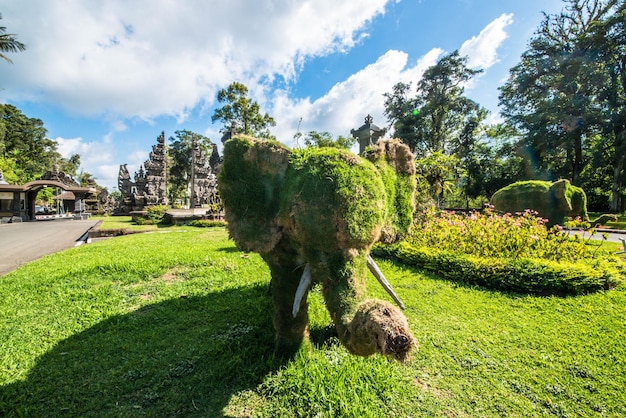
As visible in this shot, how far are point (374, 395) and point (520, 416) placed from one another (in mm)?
1336

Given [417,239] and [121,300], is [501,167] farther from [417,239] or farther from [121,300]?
[121,300]

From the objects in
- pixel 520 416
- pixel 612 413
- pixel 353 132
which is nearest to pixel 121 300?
pixel 520 416

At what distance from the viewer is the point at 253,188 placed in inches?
112

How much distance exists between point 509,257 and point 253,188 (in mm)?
6117

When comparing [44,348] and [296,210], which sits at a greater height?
[296,210]

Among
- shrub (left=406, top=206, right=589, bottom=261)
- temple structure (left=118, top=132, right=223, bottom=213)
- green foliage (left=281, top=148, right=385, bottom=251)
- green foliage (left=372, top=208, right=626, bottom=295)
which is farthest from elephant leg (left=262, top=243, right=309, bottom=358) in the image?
temple structure (left=118, top=132, right=223, bottom=213)

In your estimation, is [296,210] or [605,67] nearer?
[296,210]

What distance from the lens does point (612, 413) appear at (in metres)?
2.60

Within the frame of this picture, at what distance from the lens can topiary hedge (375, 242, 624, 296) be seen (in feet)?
16.7

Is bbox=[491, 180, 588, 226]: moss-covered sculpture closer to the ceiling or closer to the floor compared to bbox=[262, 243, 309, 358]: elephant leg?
closer to the ceiling

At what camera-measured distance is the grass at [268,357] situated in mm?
2619

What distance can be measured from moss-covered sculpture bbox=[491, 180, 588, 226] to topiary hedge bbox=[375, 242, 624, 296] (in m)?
4.83

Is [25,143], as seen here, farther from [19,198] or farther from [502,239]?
[502,239]

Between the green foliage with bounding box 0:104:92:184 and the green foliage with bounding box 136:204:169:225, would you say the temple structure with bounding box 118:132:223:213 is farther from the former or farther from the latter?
the green foliage with bounding box 0:104:92:184
